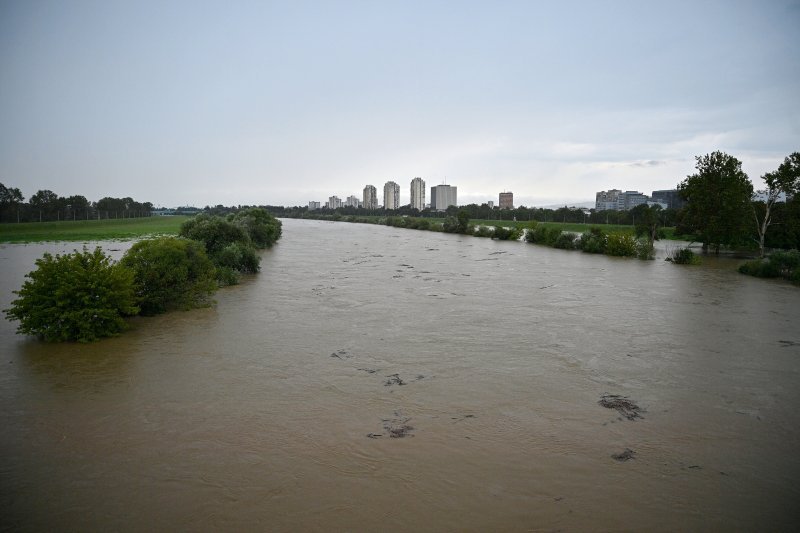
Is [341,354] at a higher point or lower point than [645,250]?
lower

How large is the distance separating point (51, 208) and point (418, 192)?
143 metres

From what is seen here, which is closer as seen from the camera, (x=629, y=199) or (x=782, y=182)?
(x=782, y=182)

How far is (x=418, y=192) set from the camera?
644 ft

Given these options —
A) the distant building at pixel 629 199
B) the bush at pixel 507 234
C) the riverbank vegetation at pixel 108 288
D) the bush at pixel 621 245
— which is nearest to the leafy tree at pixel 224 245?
the riverbank vegetation at pixel 108 288

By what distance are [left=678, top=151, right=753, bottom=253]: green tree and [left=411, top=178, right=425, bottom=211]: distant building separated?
165 metres

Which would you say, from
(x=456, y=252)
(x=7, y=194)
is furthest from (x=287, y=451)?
(x=7, y=194)

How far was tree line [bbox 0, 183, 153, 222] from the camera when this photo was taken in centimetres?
5491

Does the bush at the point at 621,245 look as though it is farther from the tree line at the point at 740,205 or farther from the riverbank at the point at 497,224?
the riverbank at the point at 497,224

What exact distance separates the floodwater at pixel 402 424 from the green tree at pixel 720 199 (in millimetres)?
18948

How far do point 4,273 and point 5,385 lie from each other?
56.2 ft

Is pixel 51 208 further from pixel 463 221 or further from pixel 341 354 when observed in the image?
pixel 341 354

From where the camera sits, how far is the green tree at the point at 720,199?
29625 mm

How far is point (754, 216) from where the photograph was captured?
100 feet

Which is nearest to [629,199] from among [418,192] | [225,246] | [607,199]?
[607,199]
